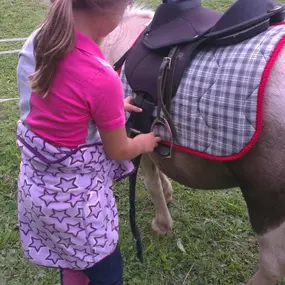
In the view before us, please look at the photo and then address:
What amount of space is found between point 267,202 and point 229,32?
56cm

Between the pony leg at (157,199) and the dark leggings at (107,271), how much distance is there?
72cm

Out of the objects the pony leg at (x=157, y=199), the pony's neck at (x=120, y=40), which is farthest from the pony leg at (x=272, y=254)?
the pony's neck at (x=120, y=40)

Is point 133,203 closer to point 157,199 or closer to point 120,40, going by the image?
point 157,199

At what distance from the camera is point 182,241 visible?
2350mm

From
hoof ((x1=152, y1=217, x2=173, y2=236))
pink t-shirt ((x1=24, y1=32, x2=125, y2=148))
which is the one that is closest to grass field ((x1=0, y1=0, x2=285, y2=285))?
hoof ((x1=152, y1=217, x2=173, y2=236))

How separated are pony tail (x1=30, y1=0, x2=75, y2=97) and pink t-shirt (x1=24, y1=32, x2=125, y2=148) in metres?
0.03

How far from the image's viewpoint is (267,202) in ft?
4.39

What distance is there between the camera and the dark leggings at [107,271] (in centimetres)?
147

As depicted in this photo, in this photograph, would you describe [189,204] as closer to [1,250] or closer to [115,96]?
[1,250]

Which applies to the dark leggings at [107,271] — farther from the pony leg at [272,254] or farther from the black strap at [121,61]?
the black strap at [121,61]

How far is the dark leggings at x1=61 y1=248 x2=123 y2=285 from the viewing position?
1473 millimetres

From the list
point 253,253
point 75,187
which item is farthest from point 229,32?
point 253,253

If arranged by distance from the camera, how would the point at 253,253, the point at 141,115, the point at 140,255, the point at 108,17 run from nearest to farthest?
the point at 108,17 → the point at 141,115 → the point at 140,255 → the point at 253,253

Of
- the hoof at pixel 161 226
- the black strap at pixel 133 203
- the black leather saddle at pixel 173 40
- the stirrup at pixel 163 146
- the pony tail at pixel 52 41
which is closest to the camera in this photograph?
the pony tail at pixel 52 41
